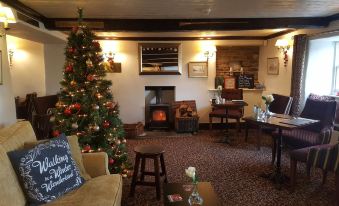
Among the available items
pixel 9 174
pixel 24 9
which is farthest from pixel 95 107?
pixel 24 9

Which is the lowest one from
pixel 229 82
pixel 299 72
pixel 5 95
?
pixel 5 95

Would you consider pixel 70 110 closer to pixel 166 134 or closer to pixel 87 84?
pixel 87 84

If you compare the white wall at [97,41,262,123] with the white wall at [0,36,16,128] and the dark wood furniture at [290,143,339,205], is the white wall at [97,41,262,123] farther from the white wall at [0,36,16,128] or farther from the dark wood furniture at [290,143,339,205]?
the dark wood furniture at [290,143,339,205]

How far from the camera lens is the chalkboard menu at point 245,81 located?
21.1 ft

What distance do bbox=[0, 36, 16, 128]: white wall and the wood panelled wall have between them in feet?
15.1

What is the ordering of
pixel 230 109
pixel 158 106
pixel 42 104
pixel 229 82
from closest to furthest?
pixel 42 104, pixel 230 109, pixel 158 106, pixel 229 82

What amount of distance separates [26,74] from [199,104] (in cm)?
417

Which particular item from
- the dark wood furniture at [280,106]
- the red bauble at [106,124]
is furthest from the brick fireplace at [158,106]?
the red bauble at [106,124]

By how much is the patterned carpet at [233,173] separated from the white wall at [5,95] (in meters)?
1.78

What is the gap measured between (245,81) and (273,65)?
2.77 ft

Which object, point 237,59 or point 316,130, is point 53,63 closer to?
point 237,59

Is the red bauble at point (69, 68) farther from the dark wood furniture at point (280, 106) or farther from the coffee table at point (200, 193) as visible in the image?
the dark wood furniture at point (280, 106)

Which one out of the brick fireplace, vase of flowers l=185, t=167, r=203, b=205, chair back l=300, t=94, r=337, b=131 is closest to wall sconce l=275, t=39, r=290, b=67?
chair back l=300, t=94, r=337, b=131

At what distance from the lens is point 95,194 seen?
1.96m
